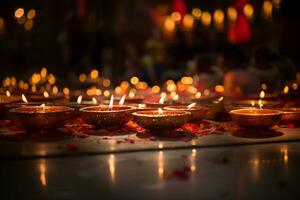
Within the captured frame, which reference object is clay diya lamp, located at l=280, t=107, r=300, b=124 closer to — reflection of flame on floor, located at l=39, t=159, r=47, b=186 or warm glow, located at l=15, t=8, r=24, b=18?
reflection of flame on floor, located at l=39, t=159, r=47, b=186

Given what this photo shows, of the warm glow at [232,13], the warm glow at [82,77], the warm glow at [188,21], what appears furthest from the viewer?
the warm glow at [188,21]

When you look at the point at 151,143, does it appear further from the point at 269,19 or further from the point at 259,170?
the point at 269,19

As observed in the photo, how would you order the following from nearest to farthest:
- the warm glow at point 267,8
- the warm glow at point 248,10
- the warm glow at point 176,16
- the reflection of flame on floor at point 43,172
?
the reflection of flame on floor at point 43,172, the warm glow at point 248,10, the warm glow at point 267,8, the warm glow at point 176,16

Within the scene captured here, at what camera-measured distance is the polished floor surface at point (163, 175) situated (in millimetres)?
1763

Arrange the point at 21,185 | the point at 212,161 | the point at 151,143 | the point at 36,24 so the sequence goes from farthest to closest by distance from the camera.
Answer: the point at 36,24
the point at 151,143
the point at 212,161
the point at 21,185

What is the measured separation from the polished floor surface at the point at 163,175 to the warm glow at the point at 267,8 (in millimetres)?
8093

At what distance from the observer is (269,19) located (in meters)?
10.4

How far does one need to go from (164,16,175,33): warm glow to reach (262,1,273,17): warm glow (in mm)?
2388

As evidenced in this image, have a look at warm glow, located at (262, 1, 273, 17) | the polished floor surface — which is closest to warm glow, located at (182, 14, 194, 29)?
warm glow, located at (262, 1, 273, 17)

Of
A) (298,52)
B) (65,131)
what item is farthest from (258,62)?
(65,131)

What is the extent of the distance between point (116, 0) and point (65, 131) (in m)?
9.14

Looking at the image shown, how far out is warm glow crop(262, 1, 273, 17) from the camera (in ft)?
32.9

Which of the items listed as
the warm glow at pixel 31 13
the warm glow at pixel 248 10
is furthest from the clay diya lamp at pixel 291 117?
the warm glow at pixel 31 13

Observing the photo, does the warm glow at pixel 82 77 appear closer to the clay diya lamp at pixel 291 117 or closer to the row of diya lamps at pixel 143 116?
the row of diya lamps at pixel 143 116
